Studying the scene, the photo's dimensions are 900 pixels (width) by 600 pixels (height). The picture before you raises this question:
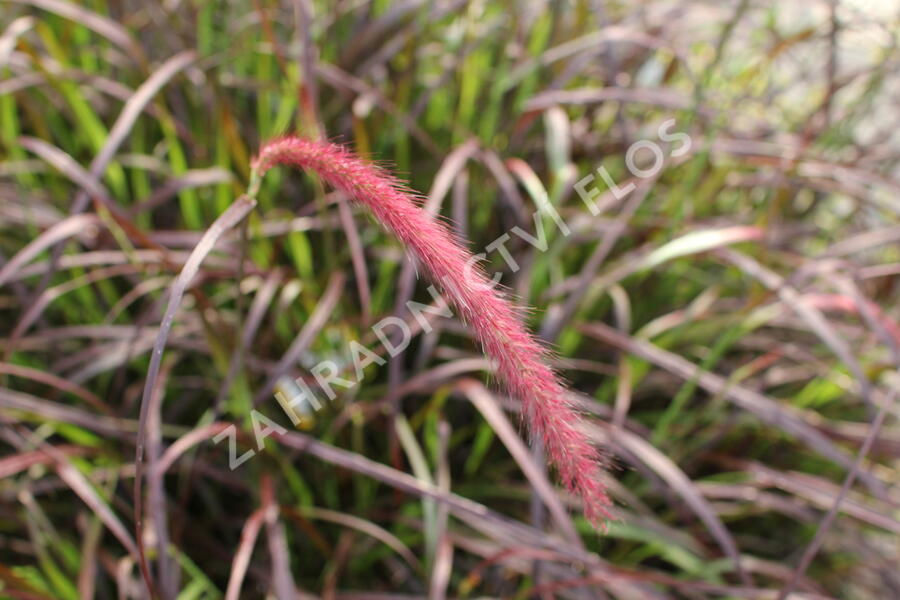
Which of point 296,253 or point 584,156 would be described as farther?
point 584,156

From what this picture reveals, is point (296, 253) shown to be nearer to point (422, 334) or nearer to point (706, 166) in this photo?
point (422, 334)

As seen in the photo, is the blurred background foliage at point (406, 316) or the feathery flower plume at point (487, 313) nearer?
the feathery flower plume at point (487, 313)

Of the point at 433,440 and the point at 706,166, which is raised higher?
the point at 706,166

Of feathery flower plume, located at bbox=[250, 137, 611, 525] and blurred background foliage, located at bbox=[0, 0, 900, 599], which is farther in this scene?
blurred background foliage, located at bbox=[0, 0, 900, 599]

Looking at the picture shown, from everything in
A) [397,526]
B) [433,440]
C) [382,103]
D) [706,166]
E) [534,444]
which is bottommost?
[397,526]

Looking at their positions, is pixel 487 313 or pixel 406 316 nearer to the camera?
pixel 487 313

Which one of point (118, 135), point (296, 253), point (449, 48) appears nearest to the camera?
point (118, 135)

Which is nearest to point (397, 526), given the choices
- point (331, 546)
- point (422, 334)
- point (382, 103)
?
point (331, 546)

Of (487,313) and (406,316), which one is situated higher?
(487,313)
